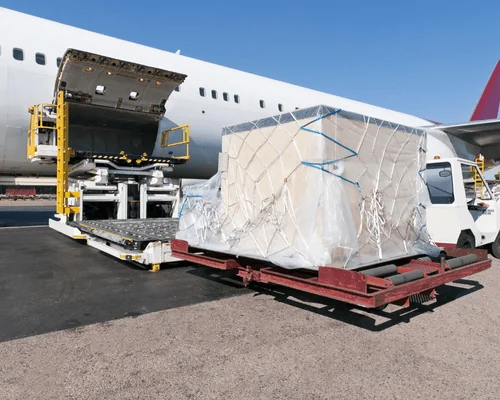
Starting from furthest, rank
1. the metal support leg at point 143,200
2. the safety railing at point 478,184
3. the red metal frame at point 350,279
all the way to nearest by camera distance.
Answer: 1. the metal support leg at point 143,200
2. the safety railing at point 478,184
3. the red metal frame at point 350,279

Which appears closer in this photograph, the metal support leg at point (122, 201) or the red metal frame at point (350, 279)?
the red metal frame at point (350, 279)

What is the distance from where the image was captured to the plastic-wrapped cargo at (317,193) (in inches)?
148

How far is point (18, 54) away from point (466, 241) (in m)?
9.45

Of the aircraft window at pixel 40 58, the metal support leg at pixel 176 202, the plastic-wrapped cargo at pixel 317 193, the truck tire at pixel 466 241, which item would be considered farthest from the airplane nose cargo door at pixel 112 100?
the truck tire at pixel 466 241

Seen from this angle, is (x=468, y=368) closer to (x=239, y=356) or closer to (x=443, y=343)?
(x=443, y=343)

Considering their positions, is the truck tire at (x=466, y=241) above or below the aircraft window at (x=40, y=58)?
below

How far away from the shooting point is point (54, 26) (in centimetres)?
931

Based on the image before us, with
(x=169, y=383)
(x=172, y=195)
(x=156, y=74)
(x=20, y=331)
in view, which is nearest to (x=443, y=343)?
(x=169, y=383)

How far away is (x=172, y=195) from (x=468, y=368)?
704 centimetres

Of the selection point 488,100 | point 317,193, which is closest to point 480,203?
point 317,193

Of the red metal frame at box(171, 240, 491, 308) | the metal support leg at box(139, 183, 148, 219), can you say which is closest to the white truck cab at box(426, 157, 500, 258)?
the red metal frame at box(171, 240, 491, 308)

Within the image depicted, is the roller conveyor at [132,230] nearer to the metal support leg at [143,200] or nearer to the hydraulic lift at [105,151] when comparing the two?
the hydraulic lift at [105,151]

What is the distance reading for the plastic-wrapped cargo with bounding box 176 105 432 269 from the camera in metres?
3.77

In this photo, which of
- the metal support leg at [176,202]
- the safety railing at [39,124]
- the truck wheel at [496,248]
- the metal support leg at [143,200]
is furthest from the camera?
the metal support leg at [176,202]
